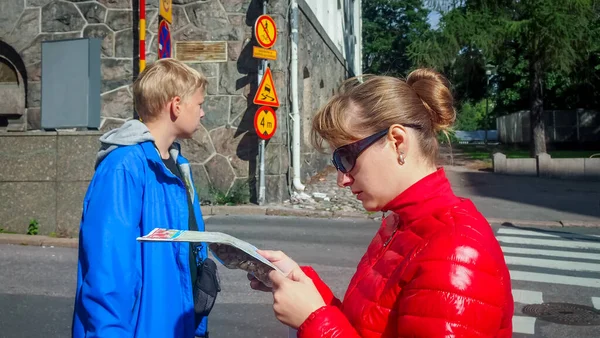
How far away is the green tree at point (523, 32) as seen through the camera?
2212 centimetres

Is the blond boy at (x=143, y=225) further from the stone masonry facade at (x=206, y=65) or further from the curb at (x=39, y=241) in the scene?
the stone masonry facade at (x=206, y=65)

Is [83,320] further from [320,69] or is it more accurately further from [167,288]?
[320,69]

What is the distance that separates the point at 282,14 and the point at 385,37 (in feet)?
177

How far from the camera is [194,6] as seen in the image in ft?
47.2

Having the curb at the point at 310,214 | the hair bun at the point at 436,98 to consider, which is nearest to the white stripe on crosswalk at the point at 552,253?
the curb at the point at 310,214

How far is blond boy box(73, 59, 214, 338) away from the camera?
254 cm

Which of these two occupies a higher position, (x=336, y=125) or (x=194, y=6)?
(x=194, y=6)

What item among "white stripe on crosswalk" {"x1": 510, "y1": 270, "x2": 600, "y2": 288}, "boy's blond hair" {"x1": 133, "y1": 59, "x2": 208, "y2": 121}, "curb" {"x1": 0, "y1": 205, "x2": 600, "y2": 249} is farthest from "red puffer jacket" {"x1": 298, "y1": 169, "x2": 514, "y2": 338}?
"curb" {"x1": 0, "y1": 205, "x2": 600, "y2": 249}

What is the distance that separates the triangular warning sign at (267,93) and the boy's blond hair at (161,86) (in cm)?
1043

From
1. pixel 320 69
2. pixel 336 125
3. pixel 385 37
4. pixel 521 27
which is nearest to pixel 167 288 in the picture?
pixel 336 125

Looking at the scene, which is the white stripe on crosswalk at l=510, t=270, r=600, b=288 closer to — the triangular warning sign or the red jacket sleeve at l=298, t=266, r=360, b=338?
the red jacket sleeve at l=298, t=266, r=360, b=338

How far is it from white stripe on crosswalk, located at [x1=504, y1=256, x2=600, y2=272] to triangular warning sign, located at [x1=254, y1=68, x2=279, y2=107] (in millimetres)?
6150

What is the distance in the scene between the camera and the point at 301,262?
28.8 feet

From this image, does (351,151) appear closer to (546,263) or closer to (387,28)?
(546,263)
